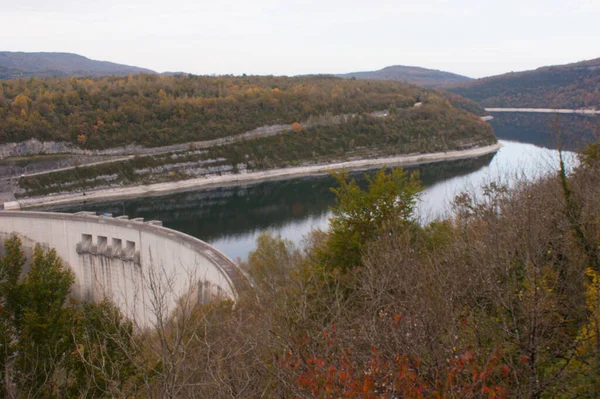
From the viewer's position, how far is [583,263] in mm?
7723

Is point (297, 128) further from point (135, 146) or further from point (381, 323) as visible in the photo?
point (381, 323)

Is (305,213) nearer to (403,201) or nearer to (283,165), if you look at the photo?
(283,165)

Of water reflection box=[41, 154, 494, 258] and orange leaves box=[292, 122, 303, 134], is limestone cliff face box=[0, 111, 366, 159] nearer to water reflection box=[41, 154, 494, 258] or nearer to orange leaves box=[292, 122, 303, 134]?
orange leaves box=[292, 122, 303, 134]

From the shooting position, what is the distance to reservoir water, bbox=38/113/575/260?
31688 mm

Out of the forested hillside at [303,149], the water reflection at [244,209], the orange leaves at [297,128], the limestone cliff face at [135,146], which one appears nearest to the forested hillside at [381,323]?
the water reflection at [244,209]

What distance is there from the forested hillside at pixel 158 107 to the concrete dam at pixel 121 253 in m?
28.1

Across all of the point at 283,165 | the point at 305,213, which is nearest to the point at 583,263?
the point at 305,213

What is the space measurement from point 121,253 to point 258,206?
20405 millimetres

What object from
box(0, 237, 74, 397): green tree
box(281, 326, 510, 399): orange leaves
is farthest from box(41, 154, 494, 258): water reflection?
box(281, 326, 510, 399): orange leaves

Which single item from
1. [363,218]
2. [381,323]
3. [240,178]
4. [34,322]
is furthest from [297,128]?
[381,323]

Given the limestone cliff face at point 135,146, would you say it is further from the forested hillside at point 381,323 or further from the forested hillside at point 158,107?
the forested hillside at point 381,323

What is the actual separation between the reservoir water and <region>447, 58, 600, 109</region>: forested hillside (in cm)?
5973

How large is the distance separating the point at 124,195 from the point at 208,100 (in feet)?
84.0

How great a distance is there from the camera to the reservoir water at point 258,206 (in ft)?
104
